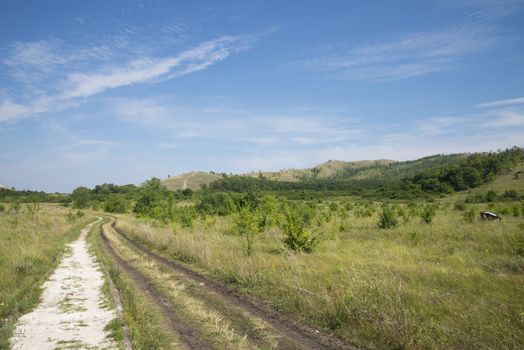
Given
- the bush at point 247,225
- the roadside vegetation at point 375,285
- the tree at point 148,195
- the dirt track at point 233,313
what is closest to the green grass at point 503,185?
the tree at point 148,195

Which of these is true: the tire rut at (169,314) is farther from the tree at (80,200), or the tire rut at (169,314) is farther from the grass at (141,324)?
the tree at (80,200)

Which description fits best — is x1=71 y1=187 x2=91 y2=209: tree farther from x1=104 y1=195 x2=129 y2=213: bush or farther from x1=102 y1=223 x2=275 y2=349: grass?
x1=102 y1=223 x2=275 y2=349: grass

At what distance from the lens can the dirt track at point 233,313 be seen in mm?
6395

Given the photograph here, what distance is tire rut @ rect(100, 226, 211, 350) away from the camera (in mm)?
6449

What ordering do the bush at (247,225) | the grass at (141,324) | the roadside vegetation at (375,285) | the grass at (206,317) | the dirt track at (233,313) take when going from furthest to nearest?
the bush at (247,225) → the grass at (206,317) → the dirt track at (233,313) → the grass at (141,324) → the roadside vegetation at (375,285)

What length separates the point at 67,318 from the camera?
7746 millimetres

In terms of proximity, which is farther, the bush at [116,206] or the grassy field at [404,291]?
the bush at [116,206]

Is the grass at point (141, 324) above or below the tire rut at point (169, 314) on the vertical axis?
above

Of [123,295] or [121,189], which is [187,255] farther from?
[121,189]

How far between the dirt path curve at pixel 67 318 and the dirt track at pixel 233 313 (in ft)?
4.52

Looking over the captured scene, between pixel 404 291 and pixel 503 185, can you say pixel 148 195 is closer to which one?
pixel 404 291

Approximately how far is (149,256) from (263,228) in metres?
9.51

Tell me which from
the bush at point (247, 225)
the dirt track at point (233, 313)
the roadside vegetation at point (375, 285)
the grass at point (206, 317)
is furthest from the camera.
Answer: the bush at point (247, 225)

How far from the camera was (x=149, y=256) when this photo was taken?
Result: 56.8ft
